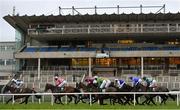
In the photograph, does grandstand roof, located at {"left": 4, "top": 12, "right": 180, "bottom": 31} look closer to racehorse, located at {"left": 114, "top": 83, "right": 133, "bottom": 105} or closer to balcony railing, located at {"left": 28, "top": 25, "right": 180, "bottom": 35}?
balcony railing, located at {"left": 28, "top": 25, "right": 180, "bottom": 35}

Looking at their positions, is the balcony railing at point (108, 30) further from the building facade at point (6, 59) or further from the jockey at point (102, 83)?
the jockey at point (102, 83)

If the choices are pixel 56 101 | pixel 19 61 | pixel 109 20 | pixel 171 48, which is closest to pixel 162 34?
pixel 171 48

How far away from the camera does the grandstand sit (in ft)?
144

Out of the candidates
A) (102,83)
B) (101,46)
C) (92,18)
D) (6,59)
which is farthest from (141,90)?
(6,59)

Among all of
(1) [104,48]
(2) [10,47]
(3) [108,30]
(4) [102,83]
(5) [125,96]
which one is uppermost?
(3) [108,30]

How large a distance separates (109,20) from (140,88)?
25.4 m

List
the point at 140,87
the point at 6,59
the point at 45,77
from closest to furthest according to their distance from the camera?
the point at 140,87 → the point at 45,77 → the point at 6,59

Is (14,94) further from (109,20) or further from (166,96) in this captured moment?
(109,20)

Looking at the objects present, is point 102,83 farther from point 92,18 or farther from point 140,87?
point 92,18

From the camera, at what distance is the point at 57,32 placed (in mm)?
45656

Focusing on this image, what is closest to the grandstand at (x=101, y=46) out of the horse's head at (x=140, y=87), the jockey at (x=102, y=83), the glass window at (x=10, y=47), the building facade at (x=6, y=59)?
the building facade at (x=6, y=59)

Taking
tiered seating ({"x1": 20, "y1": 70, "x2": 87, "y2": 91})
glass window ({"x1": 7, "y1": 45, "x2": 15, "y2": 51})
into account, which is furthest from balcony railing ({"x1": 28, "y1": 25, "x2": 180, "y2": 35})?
glass window ({"x1": 7, "y1": 45, "x2": 15, "y2": 51})

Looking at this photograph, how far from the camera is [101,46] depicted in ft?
156

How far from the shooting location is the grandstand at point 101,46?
4394 cm
